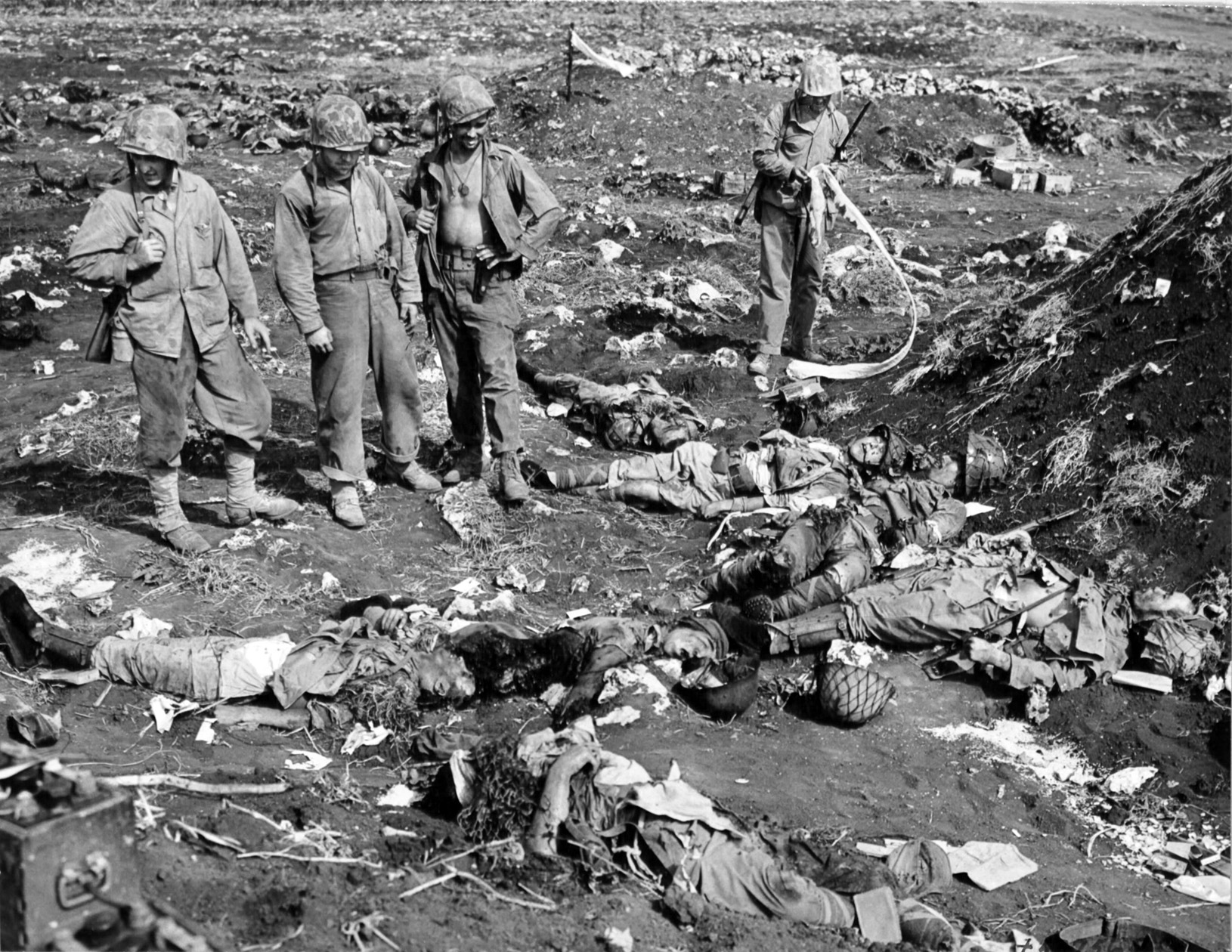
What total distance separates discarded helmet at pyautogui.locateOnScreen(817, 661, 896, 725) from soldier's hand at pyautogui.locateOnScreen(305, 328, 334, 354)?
3076 millimetres

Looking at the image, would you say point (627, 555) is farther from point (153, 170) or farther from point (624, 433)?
point (153, 170)

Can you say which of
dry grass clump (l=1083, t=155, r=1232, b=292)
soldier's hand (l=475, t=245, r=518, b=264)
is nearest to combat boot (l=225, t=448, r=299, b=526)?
soldier's hand (l=475, t=245, r=518, b=264)

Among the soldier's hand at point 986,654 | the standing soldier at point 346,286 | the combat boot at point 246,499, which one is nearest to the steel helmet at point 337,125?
the standing soldier at point 346,286

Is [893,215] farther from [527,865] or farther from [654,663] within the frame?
[527,865]

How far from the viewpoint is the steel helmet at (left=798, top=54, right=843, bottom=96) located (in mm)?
8609

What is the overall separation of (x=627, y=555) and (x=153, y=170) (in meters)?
3.11

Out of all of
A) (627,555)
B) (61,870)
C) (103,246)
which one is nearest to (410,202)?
(103,246)

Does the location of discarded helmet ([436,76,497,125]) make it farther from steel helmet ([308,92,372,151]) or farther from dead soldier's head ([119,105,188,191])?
dead soldier's head ([119,105,188,191])

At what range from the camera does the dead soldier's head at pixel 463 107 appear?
21.1ft

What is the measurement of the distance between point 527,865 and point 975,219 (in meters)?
12.2

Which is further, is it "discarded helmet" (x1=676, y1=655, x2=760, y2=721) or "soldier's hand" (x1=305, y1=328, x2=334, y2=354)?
"soldier's hand" (x1=305, y1=328, x2=334, y2=354)

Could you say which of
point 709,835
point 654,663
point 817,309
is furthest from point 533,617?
point 817,309

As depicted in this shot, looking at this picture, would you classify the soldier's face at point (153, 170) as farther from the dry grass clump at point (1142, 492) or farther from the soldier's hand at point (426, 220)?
the dry grass clump at point (1142, 492)

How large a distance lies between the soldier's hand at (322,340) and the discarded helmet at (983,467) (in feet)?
12.2
